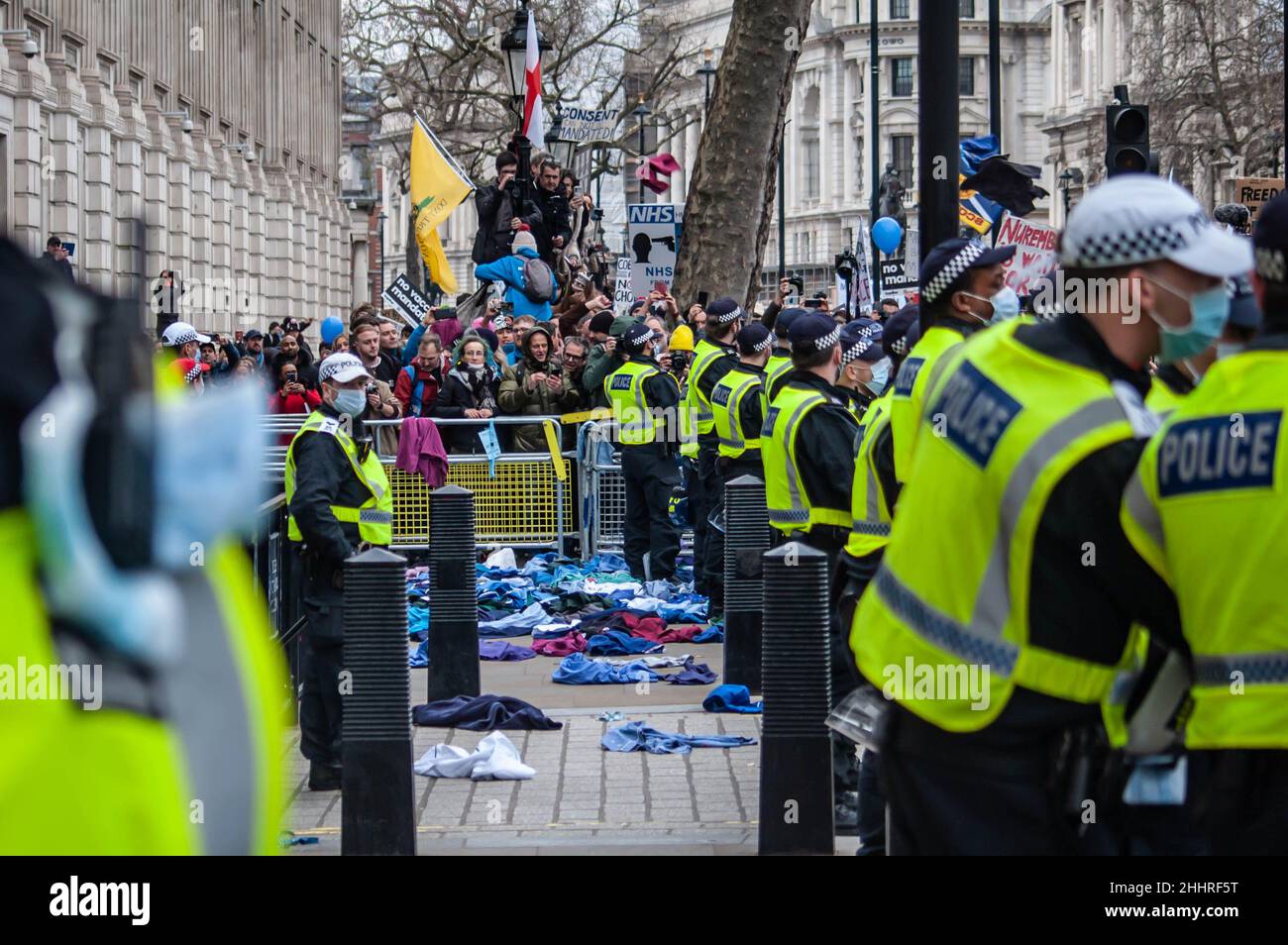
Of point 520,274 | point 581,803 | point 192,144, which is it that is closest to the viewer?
point 581,803

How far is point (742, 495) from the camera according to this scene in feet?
36.5

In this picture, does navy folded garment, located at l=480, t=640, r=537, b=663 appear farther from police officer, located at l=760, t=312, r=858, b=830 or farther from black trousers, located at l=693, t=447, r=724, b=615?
police officer, located at l=760, t=312, r=858, b=830

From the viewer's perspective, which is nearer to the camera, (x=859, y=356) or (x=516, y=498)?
(x=859, y=356)

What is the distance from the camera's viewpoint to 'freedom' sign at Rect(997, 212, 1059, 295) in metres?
10.6

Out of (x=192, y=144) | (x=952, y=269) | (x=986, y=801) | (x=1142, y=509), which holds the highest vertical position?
(x=192, y=144)

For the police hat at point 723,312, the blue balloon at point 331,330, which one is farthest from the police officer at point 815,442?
the blue balloon at point 331,330

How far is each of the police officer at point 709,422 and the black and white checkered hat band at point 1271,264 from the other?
34.2ft

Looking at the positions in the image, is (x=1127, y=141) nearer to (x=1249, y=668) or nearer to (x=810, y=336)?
(x=810, y=336)

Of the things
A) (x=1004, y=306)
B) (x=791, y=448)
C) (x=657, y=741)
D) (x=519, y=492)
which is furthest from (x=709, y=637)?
(x=1004, y=306)

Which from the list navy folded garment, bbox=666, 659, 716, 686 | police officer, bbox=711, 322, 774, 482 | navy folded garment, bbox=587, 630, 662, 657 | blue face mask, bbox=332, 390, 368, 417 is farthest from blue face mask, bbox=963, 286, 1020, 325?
navy folded garment, bbox=587, 630, 662, 657

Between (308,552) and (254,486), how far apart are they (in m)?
6.93

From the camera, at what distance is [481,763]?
8.88 m

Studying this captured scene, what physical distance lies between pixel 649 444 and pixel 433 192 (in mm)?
5712

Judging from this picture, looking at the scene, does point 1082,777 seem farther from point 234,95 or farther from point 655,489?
point 234,95
